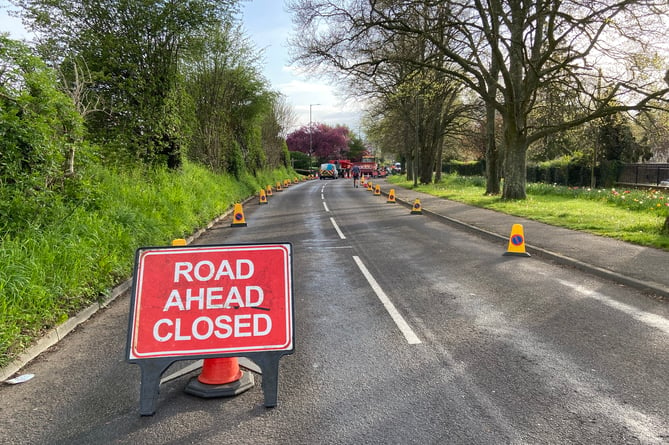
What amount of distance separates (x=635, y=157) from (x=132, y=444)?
39.6m

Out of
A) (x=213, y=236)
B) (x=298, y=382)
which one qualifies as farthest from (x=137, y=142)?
(x=298, y=382)

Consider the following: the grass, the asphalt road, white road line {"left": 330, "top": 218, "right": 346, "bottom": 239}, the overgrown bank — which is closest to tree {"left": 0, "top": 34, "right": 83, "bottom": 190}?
the overgrown bank

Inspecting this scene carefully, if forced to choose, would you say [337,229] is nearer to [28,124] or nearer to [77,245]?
[77,245]

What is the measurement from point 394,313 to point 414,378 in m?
1.74

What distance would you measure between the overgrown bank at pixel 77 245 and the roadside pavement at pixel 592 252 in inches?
293

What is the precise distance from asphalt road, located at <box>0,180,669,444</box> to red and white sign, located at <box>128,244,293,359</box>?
448 millimetres

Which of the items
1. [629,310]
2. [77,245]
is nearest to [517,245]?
[629,310]

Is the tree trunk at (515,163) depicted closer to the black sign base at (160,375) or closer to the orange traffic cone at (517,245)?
the orange traffic cone at (517,245)

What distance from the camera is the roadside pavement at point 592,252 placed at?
7094mm

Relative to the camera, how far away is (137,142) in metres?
13.4

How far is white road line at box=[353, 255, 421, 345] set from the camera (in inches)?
189

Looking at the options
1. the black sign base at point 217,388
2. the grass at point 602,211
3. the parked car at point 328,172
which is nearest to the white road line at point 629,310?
the grass at point 602,211

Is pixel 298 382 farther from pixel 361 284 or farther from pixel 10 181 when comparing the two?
pixel 10 181

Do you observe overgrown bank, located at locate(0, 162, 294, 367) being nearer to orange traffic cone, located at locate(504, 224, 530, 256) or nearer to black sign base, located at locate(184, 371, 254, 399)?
black sign base, located at locate(184, 371, 254, 399)
